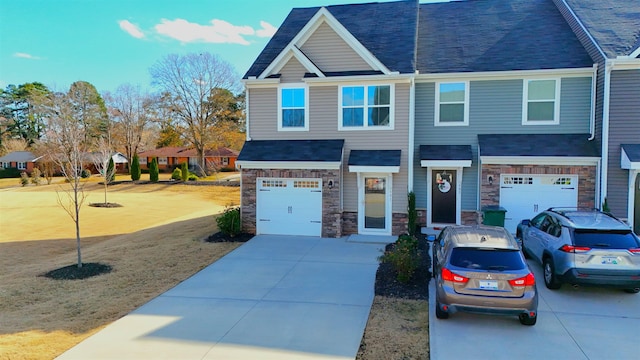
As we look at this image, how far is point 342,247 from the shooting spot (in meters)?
13.9

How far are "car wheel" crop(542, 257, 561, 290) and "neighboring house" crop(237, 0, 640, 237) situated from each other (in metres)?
5.75

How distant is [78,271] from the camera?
39.3 feet

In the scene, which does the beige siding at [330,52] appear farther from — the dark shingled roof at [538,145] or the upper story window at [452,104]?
the dark shingled roof at [538,145]

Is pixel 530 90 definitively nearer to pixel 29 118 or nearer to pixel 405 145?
pixel 405 145

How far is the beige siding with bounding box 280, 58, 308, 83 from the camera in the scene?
632 inches

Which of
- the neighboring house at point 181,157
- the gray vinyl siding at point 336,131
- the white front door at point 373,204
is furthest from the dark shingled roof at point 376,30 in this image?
the neighboring house at point 181,157

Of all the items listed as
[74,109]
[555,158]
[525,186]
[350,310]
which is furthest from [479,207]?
[74,109]

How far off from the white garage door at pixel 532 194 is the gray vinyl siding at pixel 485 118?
4.03 ft

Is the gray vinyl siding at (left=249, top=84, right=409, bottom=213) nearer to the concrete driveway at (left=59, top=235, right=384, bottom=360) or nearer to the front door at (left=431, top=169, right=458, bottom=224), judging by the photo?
the front door at (left=431, top=169, right=458, bottom=224)

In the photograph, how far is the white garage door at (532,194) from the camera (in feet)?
48.1

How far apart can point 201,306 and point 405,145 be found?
31.4 feet

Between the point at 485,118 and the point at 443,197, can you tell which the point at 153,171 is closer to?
the point at 443,197

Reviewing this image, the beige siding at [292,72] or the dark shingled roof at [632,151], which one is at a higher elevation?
the beige siding at [292,72]

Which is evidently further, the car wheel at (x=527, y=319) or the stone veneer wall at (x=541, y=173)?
the stone veneer wall at (x=541, y=173)
